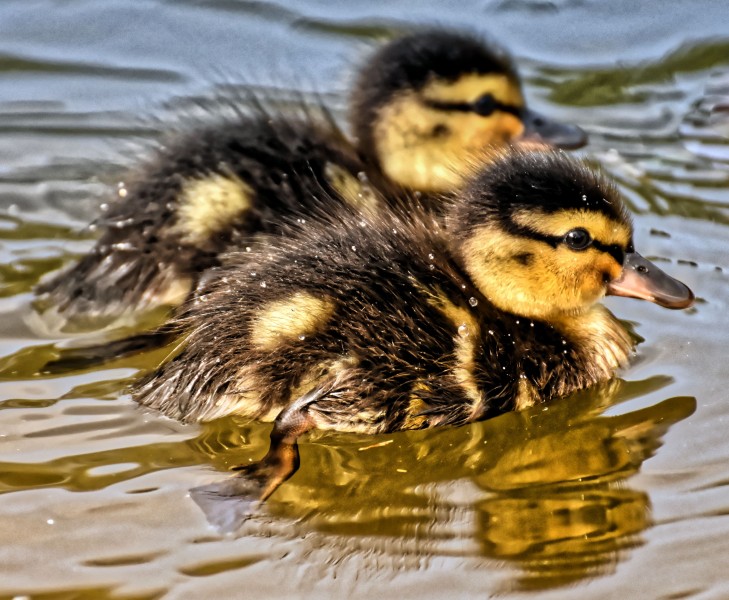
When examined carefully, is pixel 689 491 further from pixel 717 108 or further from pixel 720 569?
pixel 717 108

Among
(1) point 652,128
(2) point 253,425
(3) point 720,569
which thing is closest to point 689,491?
A: (3) point 720,569

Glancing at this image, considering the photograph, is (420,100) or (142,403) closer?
(142,403)

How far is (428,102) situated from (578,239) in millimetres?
751

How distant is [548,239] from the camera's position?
9.01 ft

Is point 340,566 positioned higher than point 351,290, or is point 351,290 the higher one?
point 351,290

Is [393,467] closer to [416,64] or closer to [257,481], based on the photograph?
[257,481]

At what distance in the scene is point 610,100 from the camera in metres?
4.35

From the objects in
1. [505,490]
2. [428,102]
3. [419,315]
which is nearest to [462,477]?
[505,490]

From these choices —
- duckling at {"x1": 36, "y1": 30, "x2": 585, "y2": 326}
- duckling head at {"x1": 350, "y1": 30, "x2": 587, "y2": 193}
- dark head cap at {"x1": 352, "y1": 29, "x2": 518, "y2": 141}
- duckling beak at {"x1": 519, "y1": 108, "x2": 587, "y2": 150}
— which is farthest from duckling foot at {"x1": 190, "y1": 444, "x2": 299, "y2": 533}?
duckling beak at {"x1": 519, "y1": 108, "x2": 587, "y2": 150}

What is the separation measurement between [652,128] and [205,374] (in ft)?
6.75

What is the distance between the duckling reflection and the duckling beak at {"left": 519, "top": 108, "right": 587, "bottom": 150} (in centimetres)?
92

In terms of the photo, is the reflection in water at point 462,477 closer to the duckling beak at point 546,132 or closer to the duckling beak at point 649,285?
the duckling beak at point 649,285

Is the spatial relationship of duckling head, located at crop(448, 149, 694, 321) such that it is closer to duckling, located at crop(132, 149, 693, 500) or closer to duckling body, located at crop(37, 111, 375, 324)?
duckling, located at crop(132, 149, 693, 500)

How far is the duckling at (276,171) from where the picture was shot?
9.77 ft
